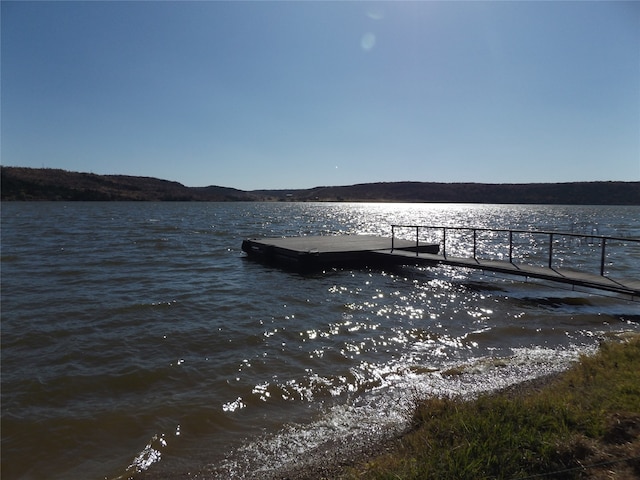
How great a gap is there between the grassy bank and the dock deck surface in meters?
8.65

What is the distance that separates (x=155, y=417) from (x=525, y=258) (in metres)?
22.2

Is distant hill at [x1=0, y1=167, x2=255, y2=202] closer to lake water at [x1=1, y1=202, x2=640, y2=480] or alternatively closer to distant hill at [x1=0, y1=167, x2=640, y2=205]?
distant hill at [x1=0, y1=167, x2=640, y2=205]

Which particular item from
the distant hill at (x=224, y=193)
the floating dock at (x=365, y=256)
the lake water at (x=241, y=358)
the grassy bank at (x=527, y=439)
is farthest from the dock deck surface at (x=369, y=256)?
the distant hill at (x=224, y=193)

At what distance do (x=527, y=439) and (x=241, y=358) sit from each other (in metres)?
5.16

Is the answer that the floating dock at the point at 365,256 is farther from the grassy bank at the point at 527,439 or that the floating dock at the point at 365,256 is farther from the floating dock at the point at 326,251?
the grassy bank at the point at 527,439

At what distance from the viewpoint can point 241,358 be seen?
298 inches

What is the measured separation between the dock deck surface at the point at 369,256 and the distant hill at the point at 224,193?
107m

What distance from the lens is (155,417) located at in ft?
18.1

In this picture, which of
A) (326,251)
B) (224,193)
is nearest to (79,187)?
(224,193)

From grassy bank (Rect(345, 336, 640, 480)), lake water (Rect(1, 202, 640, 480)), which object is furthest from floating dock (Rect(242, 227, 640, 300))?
grassy bank (Rect(345, 336, 640, 480))

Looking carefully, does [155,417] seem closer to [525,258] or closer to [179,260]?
[179,260]

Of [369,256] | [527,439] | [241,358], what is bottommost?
[241,358]

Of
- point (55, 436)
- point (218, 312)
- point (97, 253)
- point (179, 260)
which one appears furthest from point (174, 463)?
point (97, 253)

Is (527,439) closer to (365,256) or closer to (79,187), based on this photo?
(365,256)
